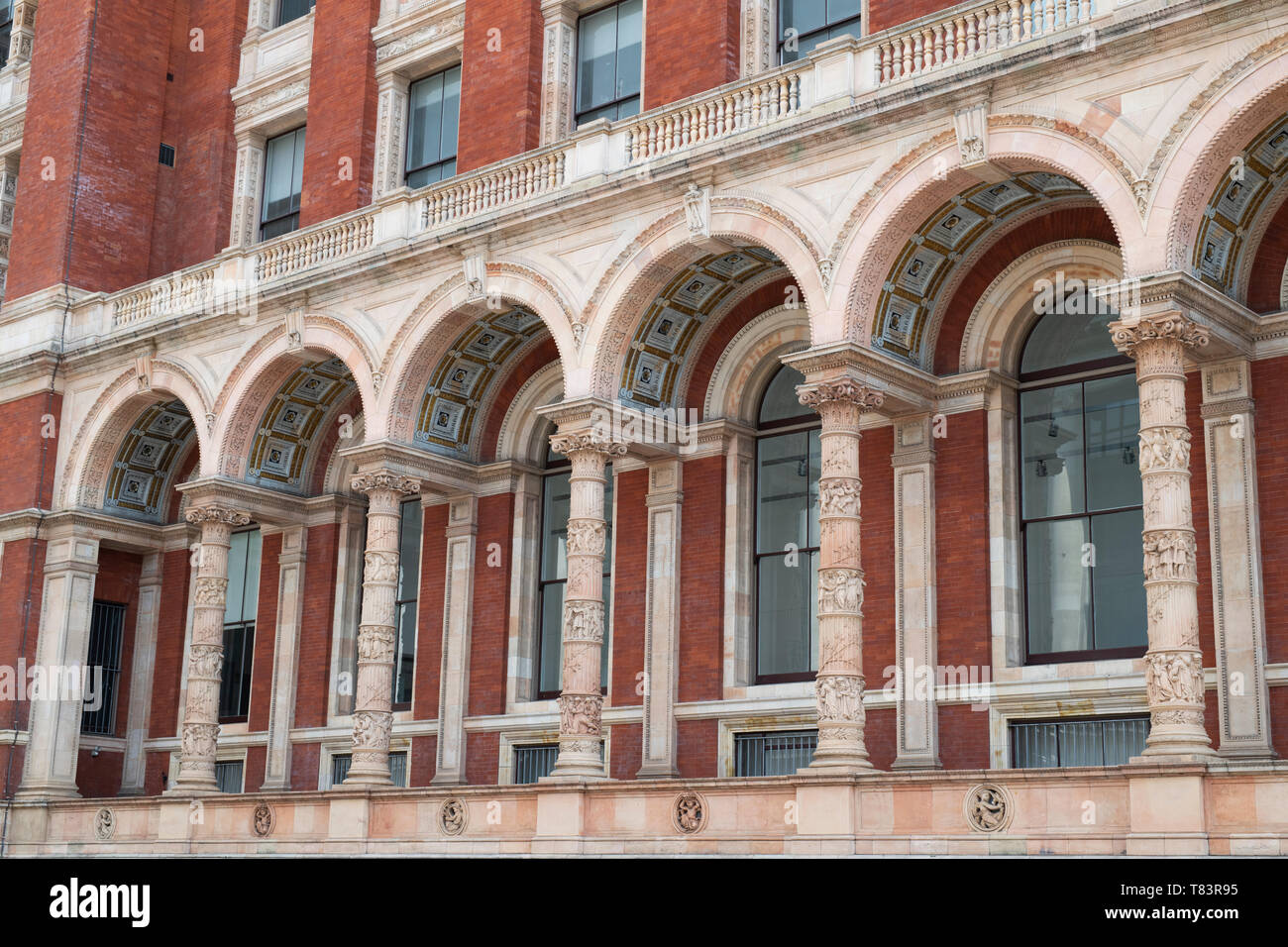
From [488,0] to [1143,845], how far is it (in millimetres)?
16784

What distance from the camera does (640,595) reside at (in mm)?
22156

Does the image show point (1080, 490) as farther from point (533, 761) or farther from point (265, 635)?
point (265, 635)

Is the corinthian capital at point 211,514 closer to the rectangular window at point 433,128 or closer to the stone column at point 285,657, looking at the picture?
the stone column at point 285,657

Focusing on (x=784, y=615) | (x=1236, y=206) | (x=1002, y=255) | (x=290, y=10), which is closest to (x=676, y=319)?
(x=784, y=615)

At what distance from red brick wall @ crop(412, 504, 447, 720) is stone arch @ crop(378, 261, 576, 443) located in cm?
244

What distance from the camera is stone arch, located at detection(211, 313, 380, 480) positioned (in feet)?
76.7

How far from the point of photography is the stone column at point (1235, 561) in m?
16.4

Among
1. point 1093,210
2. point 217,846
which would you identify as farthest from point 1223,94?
point 217,846

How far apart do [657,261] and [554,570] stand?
599 cm

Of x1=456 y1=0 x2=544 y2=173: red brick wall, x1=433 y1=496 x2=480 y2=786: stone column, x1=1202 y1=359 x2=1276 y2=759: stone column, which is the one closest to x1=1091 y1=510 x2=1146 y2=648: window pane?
x1=1202 y1=359 x2=1276 y2=759: stone column

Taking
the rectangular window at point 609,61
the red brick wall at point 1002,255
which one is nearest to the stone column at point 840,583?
the red brick wall at point 1002,255

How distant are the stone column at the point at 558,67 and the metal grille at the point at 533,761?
892cm

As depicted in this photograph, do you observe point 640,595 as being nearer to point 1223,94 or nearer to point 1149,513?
point 1149,513

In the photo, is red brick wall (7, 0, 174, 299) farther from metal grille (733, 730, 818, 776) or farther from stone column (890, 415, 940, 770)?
stone column (890, 415, 940, 770)
